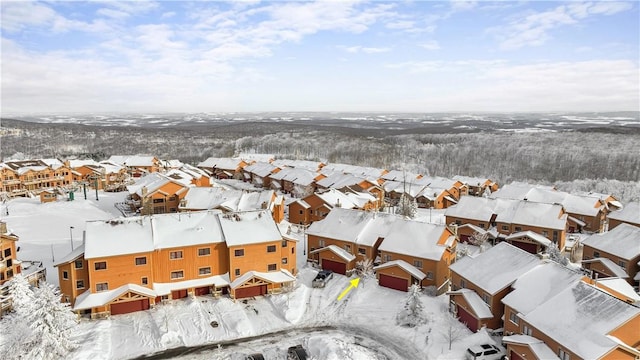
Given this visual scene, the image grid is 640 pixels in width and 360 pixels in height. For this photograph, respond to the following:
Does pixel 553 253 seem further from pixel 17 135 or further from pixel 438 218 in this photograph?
pixel 17 135

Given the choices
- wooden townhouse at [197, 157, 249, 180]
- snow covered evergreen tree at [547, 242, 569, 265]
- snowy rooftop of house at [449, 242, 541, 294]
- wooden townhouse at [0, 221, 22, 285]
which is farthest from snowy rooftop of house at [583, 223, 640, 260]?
wooden townhouse at [197, 157, 249, 180]

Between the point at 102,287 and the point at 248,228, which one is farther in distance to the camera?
the point at 248,228

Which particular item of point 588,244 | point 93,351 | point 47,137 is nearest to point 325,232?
point 93,351

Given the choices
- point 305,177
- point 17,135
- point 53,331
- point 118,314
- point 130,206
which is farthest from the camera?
point 17,135

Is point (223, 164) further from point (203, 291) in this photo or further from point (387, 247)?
point (387, 247)

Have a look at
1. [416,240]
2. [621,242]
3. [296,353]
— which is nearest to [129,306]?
[296,353]

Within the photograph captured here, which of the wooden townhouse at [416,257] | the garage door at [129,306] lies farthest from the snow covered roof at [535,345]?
the garage door at [129,306]
